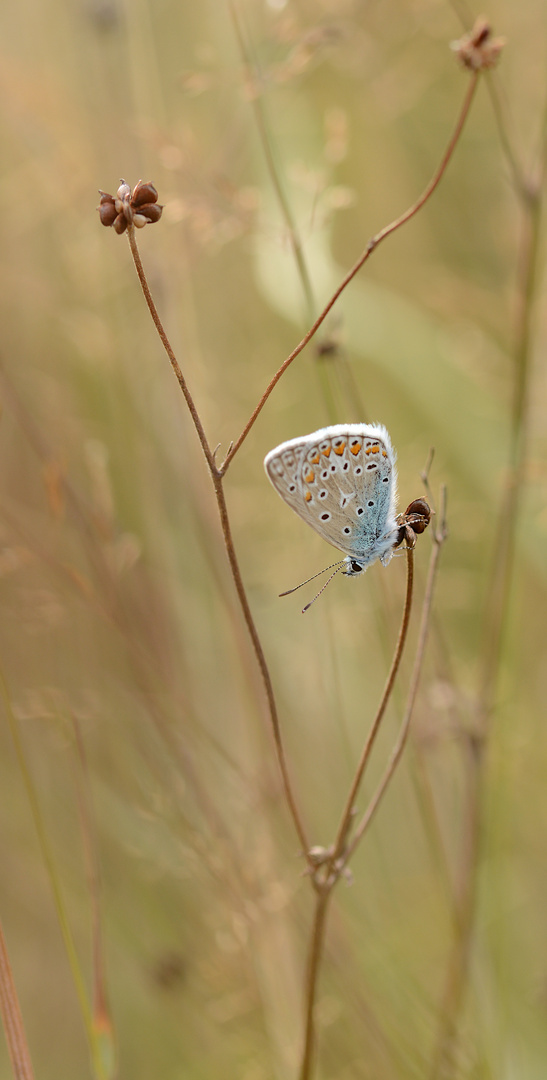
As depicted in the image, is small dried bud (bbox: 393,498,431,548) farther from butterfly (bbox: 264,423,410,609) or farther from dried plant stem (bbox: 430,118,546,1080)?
dried plant stem (bbox: 430,118,546,1080)

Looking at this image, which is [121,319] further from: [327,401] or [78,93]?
[327,401]

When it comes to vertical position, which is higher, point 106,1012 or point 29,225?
point 29,225

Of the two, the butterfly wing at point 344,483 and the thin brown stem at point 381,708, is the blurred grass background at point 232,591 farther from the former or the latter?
the thin brown stem at point 381,708

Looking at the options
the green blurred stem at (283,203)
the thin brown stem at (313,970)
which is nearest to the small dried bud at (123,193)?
the green blurred stem at (283,203)

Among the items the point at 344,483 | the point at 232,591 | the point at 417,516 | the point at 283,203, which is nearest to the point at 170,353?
the point at 417,516

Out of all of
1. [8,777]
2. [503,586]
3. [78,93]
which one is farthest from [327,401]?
[78,93]

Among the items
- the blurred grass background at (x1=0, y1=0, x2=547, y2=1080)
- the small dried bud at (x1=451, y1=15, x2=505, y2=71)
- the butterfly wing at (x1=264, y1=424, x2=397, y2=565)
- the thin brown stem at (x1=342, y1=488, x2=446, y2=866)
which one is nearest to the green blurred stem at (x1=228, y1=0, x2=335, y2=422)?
the blurred grass background at (x1=0, y1=0, x2=547, y2=1080)

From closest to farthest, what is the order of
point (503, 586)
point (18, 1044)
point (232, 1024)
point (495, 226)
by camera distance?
point (18, 1044)
point (503, 586)
point (232, 1024)
point (495, 226)

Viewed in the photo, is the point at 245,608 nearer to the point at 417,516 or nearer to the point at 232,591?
the point at 417,516
